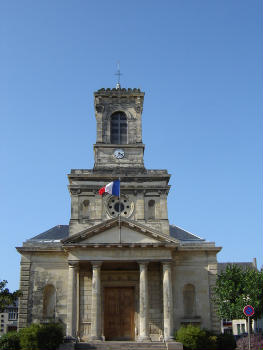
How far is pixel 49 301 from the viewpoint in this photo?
2838 cm

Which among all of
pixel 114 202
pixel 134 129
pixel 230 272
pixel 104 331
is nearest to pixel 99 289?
pixel 104 331

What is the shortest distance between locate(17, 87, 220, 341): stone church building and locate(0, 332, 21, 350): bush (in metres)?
3.03

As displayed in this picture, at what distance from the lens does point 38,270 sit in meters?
28.7

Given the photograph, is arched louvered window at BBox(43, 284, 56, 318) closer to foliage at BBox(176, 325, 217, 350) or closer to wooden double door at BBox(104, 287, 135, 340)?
wooden double door at BBox(104, 287, 135, 340)

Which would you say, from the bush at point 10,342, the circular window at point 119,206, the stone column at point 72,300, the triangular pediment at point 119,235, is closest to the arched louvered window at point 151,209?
the circular window at point 119,206

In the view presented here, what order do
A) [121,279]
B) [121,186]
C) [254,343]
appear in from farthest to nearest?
1. [121,186]
2. [121,279]
3. [254,343]

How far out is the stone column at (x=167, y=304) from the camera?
25.3m

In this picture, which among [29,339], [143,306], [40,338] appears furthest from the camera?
[143,306]

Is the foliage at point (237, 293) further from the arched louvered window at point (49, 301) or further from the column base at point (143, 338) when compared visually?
the arched louvered window at point (49, 301)

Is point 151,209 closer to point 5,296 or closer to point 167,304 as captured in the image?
point 167,304

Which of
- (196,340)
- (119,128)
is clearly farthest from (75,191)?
(196,340)

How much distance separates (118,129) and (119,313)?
45.5 feet

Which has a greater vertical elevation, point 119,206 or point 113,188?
point 113,188

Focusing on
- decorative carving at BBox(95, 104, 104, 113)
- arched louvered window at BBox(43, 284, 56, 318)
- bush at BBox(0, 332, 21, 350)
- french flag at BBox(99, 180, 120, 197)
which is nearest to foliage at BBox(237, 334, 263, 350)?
french flag at BBox(99, 180, 120, 197)
